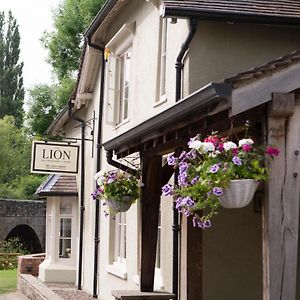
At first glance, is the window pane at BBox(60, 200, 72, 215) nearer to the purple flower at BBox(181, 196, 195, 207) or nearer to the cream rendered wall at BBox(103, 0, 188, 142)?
the cream rendered wall at BBox(103, 0, 188, 142)

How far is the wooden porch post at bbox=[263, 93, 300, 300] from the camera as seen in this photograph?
536 centimetres

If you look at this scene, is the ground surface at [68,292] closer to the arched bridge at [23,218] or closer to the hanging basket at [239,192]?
the hanging basket at [239,192]

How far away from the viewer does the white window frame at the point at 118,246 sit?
522 inches

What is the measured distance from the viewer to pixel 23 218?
133ft

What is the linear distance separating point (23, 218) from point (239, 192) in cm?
3618

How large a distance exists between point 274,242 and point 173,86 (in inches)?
201

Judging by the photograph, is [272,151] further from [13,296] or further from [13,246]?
[13,246]

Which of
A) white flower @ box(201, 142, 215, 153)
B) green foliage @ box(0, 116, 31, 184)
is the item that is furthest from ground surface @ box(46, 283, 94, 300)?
green foliage @ box(0, 116, 31, 184)

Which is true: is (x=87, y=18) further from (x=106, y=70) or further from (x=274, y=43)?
(x=274, y=43)

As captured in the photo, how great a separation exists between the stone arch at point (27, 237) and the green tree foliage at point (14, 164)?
12134 millimetres

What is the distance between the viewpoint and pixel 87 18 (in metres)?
37.0

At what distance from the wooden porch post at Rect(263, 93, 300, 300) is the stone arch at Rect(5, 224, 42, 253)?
37712 millimetres

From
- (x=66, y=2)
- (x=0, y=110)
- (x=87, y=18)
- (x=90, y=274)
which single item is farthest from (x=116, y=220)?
(x=0, y=110)

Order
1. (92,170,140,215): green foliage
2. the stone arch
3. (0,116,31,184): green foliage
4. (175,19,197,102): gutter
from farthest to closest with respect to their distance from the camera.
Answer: (0,116,31,184): green foliage < the stone arch < (92,170,140,215): green foliage < (175,19,197,102): gutter
